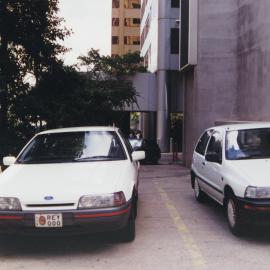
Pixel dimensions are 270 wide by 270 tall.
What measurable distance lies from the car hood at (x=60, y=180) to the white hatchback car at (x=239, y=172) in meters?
1.57

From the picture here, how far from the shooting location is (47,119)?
1489cm

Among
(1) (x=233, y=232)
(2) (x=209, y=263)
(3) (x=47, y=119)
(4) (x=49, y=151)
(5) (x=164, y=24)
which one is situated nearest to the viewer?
(2) (x=209, y=263)

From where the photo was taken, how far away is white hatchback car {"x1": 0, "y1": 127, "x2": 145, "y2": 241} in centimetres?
564

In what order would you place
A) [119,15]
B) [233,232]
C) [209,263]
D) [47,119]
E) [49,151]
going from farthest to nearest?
[119,15] < [47,119] < [49,151] < [233,232] < [209,263]

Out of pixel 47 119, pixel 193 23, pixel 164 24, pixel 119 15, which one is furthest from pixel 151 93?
pixel 119 15

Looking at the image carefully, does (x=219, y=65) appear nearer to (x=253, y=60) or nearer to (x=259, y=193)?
(x=253, y=60)

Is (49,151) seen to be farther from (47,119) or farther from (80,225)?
(47,119)

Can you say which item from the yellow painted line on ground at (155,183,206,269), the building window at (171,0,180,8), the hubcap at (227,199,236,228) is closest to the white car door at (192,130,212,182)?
the yellow painted line on ground at (155,183,206,269)

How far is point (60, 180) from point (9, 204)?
0.69m

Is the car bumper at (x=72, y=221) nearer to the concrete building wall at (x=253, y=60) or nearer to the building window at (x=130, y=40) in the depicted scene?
the concrete building wall at (x=253, y=60)

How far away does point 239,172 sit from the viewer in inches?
270

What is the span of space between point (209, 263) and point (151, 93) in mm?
28370

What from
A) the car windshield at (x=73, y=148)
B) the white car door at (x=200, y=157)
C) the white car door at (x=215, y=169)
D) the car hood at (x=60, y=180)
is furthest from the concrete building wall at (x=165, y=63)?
the car hood at (x=60, y=180)

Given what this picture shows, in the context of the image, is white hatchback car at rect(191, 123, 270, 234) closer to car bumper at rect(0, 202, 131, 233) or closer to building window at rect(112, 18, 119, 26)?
car bumper at rect(0, 202, 131, 233)
